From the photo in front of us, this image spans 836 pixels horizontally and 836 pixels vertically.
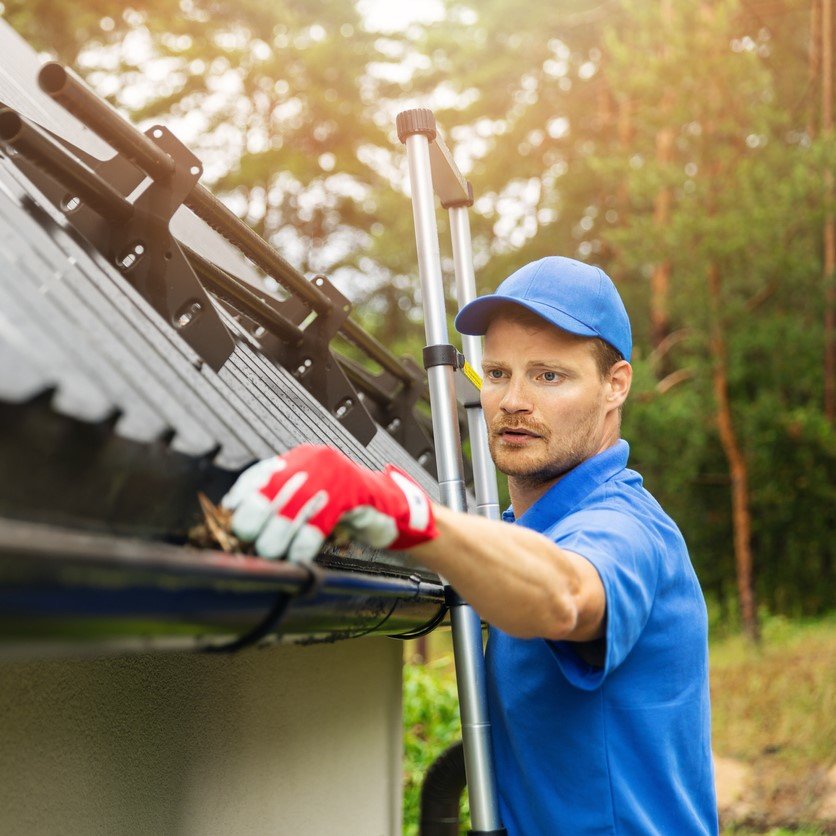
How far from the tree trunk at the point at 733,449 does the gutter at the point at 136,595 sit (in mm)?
13596

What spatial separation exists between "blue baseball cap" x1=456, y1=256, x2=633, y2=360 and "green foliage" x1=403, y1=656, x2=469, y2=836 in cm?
565

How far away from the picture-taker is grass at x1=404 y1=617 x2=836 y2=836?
832cm

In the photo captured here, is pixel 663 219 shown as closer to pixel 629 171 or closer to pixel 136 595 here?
pixel 629 171

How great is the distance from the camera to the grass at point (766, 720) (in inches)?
328

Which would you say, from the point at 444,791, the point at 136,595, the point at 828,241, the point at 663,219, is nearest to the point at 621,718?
the point at 136,595

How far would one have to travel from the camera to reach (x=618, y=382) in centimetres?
263

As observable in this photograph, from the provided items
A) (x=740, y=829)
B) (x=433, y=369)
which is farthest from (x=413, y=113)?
(x=740, y=829)

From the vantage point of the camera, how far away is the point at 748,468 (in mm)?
16609

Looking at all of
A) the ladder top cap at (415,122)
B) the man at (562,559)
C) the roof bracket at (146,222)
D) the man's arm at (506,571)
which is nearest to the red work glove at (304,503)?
the man at (562,559)

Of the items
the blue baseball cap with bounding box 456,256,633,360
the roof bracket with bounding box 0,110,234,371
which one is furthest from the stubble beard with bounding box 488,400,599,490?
the roof bracket with bounding box 0,110,234,371

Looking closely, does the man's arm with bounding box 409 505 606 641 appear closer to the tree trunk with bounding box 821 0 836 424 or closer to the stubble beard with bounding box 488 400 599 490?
the stubble beard with bounding box 488 400 599 490

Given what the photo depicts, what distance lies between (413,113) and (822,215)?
12.3m

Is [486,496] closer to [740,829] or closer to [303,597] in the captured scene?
[303,597]

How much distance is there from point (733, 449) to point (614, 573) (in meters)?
A: 13.9
